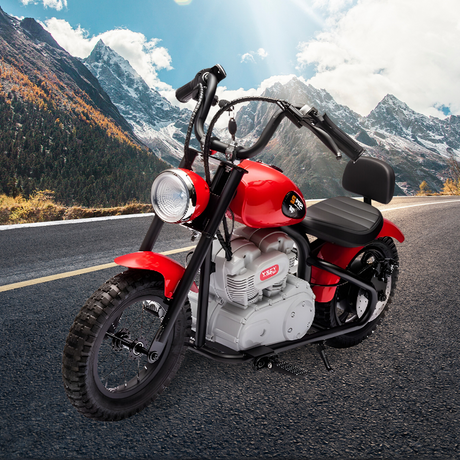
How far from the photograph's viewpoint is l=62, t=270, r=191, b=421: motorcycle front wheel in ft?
5.36

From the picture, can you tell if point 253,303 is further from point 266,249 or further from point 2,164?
point 2,164

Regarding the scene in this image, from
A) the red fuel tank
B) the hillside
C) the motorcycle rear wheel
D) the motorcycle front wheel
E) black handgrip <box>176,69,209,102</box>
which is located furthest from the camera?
the hillside

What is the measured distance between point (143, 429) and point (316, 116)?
67.6 inches

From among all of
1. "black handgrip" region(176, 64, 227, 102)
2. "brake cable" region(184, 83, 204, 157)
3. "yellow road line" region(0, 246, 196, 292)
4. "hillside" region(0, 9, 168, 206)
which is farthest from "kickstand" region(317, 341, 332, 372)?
"hillside" region(0, 9, 168, 206)

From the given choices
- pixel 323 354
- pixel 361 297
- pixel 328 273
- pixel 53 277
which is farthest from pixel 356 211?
pixel 53 277

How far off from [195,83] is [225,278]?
1.11 metres

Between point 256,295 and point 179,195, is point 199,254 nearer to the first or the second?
point 179,195

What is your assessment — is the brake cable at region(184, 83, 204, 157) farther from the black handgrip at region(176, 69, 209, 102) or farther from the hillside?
the hillside

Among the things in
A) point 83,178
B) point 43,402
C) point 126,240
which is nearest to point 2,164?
point 83,178

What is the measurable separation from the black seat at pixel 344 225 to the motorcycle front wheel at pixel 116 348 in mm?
1008

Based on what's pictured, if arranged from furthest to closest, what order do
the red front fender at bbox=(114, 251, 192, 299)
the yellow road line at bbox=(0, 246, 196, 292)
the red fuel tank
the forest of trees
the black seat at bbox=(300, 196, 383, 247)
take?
the forest of trees < the yellow road line at bbox=(0, 246, 196, 292) < the black seat at bbox=(300, 196, 383, 247) < the red fuel tank < the red front fender at bbox=(114, 251, 192, 299)

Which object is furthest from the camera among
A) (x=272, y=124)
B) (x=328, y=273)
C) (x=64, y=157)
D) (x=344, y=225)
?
(x=64, y=157)

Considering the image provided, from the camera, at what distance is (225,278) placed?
2.05 metres

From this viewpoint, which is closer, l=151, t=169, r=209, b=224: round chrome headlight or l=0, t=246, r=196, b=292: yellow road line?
l=151, t=169, r=209, b=224: round chrome headlight
